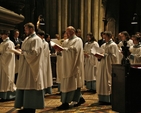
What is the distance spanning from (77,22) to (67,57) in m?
6.12

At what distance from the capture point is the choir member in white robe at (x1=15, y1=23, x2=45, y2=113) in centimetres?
544

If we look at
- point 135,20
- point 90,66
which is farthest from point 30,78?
point 135,20

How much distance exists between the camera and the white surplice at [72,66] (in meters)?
6.41

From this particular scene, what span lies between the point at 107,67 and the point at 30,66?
2.31 m

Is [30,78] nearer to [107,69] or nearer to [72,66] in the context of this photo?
[72,66]

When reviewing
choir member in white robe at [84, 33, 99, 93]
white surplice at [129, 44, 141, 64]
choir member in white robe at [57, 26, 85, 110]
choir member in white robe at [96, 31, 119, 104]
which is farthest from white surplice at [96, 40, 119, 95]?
choir member in white robe at [84, 33, 99, 93]

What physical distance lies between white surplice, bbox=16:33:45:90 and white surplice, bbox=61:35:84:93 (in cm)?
97

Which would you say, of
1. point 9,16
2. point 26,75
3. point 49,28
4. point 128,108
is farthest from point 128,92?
point 49,28

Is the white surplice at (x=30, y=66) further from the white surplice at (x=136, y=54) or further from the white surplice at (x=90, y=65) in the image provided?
the white surplice at (x=90, y=65)

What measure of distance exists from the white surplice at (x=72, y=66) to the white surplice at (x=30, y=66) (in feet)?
3.18

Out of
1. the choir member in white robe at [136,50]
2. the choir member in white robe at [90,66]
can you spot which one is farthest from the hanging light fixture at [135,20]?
the choir member in white robe at [136,50]

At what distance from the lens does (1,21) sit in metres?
2.15

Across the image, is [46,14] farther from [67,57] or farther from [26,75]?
[26,75]

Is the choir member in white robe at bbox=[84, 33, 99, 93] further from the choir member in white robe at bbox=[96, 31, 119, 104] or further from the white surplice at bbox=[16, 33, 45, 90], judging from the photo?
the white surplice at bbox=[16, 33, 45, 90]
